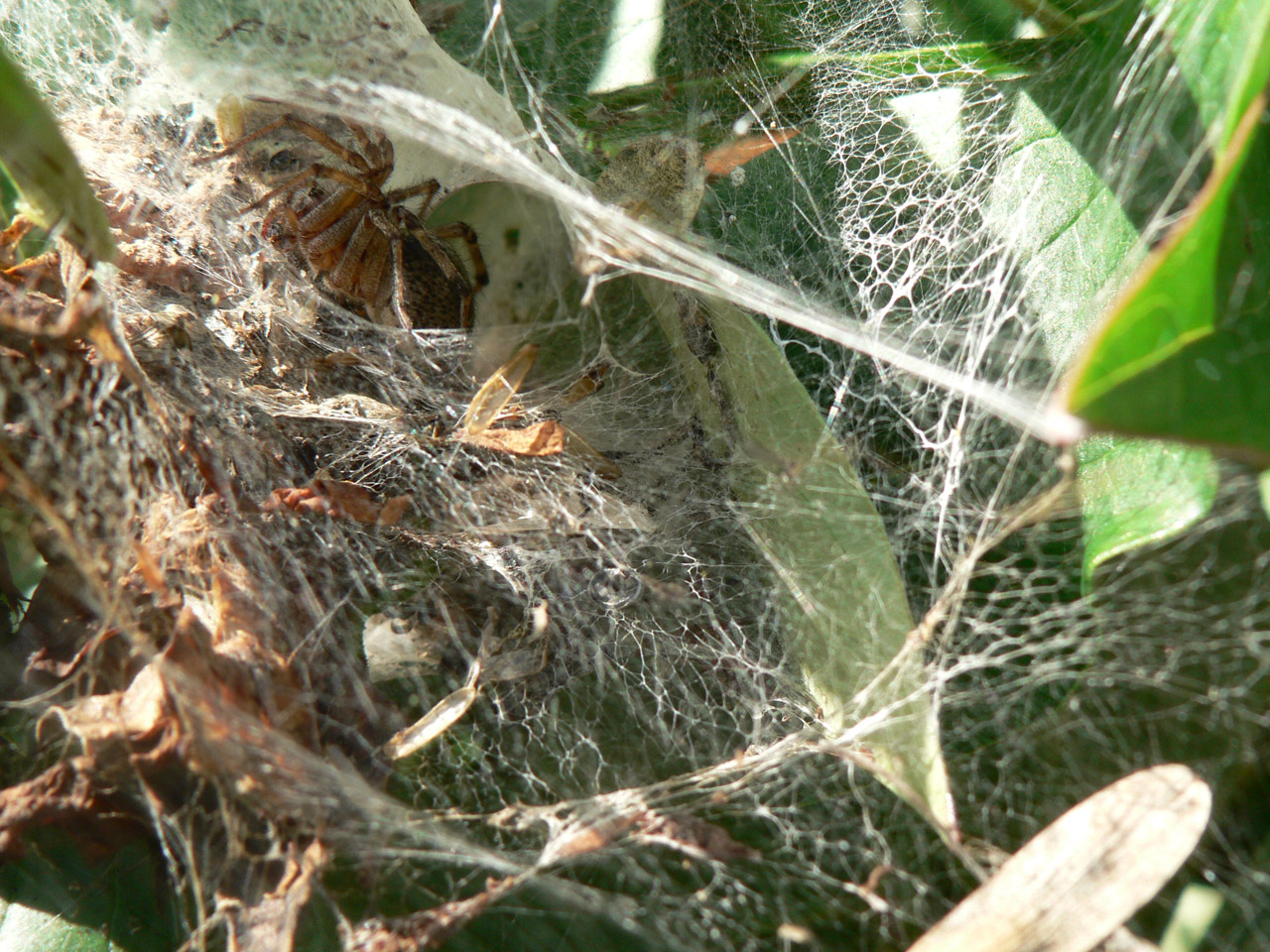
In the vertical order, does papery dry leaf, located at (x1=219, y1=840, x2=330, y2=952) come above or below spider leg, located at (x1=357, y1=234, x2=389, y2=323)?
below

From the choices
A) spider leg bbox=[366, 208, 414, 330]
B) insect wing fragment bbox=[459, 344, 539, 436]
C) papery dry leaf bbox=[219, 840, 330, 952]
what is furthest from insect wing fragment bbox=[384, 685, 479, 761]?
spider leg bbox=[366, 208, 414, 330]

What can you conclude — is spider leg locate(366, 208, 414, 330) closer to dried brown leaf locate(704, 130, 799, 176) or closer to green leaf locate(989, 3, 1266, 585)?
dried brown leaf locate(704, 130, 799, 176)

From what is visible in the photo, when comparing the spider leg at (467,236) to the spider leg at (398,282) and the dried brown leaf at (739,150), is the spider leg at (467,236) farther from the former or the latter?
the dried brown leaf at (739,150)

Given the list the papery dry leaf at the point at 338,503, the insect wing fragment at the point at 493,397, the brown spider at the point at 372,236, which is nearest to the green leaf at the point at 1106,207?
the insect wing fragment at the point at 493,397

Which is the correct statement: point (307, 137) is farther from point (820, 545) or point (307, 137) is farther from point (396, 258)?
point (820, 545)

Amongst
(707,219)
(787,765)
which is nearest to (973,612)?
(787,765)

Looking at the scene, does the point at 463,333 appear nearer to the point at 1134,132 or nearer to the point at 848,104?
the point at 848,104
